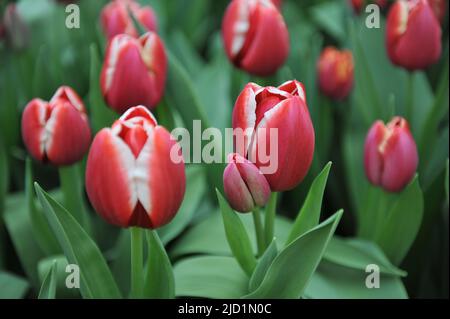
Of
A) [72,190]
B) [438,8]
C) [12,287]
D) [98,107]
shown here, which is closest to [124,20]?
[98,107]

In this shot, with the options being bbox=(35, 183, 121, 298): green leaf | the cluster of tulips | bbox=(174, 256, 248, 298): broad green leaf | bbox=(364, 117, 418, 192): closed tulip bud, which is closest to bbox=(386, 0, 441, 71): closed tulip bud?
the cluster of tulips

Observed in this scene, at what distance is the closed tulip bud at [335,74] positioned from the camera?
3.47 feet

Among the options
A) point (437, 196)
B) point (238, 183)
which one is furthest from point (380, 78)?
point (238, 183)

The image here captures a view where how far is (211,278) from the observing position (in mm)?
777

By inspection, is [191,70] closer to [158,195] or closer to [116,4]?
[116,4]

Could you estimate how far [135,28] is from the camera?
94 centimetres

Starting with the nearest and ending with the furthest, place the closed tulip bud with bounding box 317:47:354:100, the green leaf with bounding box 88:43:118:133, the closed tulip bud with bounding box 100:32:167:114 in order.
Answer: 1. the closed tulip bud with bounding box 100:32:167:114
2. the green leaf with bounding box 88:43:118:133
3. the closed tulip bud with bounding box 317:47:354:100

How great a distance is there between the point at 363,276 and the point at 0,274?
0.43m

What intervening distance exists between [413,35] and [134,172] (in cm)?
45

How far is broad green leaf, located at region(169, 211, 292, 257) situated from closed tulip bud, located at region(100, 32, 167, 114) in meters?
0.18

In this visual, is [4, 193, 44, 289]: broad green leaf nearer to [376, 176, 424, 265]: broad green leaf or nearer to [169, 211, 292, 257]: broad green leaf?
[169, 211, 292, 257]: broad green leaf

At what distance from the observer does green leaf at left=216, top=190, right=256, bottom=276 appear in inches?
27.3

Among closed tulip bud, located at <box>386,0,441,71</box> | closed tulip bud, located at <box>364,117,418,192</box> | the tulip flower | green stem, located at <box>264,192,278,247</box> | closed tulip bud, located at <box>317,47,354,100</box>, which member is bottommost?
green stem, located at <box>264,192,278,247</box>

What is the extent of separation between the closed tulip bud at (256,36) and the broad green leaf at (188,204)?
0.16 m
